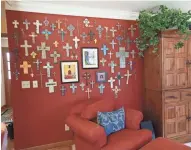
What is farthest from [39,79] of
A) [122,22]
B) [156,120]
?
[156,120]

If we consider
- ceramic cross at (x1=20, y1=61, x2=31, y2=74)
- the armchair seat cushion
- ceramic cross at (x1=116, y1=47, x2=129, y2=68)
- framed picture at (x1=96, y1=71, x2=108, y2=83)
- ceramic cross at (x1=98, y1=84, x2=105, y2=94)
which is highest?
ceramic cross at (x1=116, y1=47, x2=129, y2=68)

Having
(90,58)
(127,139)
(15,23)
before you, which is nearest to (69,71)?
(90,58)

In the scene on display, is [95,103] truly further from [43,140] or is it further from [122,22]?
[122,22]

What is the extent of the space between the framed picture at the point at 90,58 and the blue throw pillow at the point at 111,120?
0.91 meters

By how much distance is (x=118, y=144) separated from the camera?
1949 millimetres

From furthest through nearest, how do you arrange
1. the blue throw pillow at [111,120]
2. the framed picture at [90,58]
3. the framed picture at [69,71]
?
the framed picture at [90,58], the framed picture at [69,71], the blue throw pillow at [111,120]

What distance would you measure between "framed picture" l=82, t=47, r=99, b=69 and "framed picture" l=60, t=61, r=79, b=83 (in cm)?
15

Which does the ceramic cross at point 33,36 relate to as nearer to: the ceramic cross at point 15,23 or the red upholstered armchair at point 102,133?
the ceramic cross at point 15,23

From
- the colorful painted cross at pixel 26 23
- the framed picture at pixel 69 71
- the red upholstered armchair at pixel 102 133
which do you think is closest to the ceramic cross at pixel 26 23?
the colorful painted cross at pixel 26 23

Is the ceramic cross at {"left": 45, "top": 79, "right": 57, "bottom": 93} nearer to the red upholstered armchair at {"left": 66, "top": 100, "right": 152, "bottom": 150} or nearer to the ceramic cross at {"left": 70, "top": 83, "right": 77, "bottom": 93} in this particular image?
the ceramic cross at {"left": 70, "top": 83, "right": 77, "bottom": 93}

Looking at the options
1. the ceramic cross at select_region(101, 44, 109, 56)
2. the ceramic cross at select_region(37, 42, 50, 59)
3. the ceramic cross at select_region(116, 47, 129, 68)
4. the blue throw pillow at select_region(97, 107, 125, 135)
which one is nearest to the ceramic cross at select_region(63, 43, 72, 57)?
the ceramic cross at select_region(37, 42, 50, 59)

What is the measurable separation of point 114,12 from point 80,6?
61cm

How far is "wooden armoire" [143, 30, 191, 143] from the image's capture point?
271 centimetres

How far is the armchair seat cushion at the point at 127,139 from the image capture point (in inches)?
76.1
